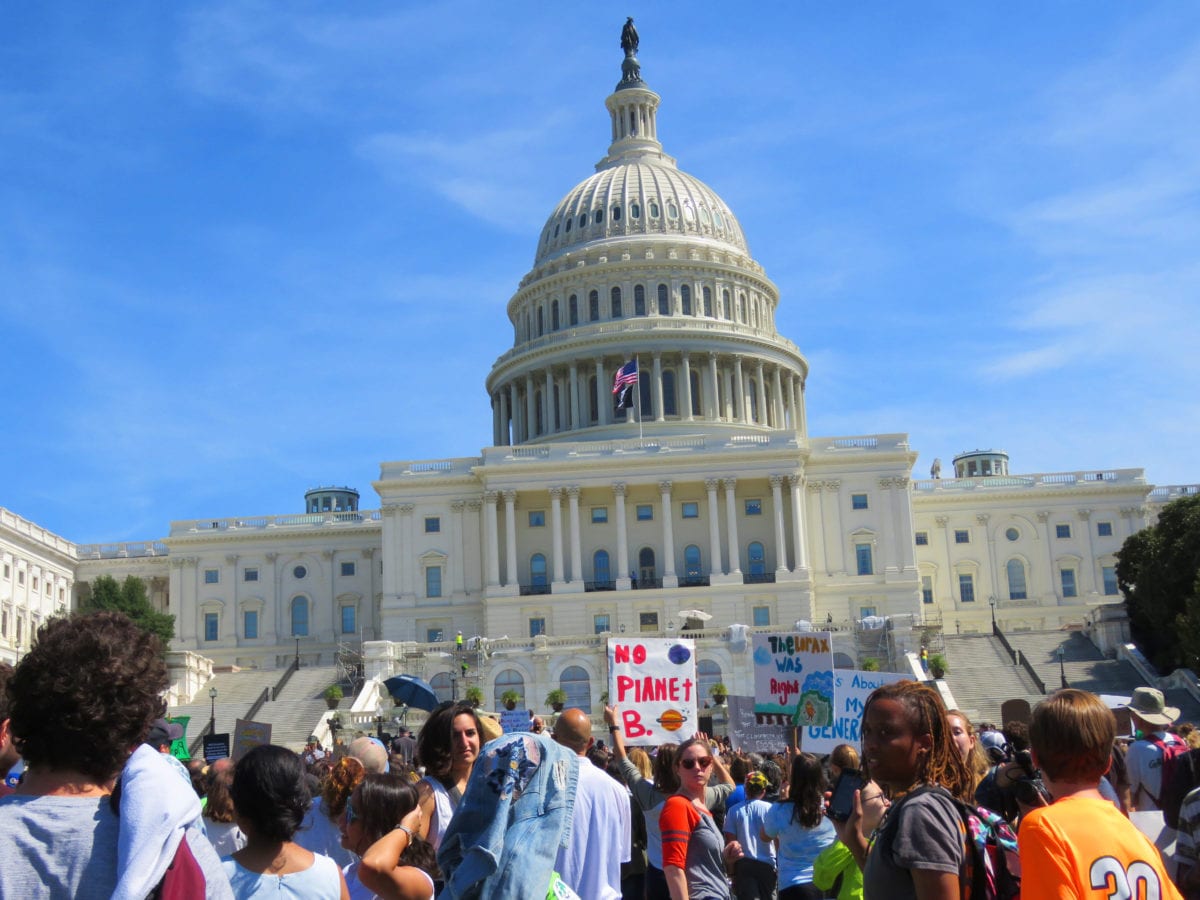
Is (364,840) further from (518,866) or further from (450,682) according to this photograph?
(450,682)

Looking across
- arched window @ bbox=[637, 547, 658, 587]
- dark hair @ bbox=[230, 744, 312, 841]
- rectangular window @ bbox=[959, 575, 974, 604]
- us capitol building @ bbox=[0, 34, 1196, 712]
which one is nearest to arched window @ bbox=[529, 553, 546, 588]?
us capitol building @ bbox=[0, 34, 1196, 712]

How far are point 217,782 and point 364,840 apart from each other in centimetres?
285

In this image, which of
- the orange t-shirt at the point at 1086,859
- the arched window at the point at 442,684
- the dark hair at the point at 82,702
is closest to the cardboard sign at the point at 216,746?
the dark hair at the point at 82,702

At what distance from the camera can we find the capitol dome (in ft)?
331

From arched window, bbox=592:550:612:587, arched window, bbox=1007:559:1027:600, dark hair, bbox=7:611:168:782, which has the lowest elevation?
dark hair, bbox=7:611:168:782

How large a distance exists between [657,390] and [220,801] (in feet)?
293

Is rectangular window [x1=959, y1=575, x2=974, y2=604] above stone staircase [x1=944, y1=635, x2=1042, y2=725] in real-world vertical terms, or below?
above

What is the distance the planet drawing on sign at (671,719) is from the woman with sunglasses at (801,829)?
33.8ft

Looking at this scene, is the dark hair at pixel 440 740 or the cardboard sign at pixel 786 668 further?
the cardboard sign at pixel 786 668

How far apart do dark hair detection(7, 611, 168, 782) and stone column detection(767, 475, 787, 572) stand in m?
78.7

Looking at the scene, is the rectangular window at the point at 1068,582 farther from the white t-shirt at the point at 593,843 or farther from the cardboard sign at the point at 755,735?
the white t-shirt at the point at 593,843

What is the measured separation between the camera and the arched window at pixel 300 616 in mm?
98375

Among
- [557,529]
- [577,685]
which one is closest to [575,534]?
[557,529]

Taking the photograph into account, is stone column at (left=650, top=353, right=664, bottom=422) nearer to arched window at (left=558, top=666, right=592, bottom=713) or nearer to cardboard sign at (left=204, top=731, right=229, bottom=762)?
arched window at (left=558, top=666, right=592, bottom=713)
